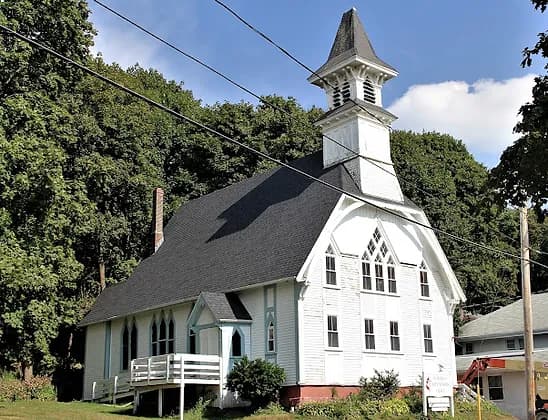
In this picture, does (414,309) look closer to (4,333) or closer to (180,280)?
(180,280)

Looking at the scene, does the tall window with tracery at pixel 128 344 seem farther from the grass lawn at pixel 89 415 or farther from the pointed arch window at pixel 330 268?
the pointed arch window at pixel 330 268

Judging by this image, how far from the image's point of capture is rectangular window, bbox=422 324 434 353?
3109 centimetres

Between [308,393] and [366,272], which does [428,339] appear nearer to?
[366,272]

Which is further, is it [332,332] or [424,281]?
[424,281]

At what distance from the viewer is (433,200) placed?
54.3 meters

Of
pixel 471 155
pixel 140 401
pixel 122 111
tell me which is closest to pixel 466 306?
pixel 471 155

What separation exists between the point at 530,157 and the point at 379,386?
16.8 metres

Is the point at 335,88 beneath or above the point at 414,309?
above

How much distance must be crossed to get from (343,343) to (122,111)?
22.7m

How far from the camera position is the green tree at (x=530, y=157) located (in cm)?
1239

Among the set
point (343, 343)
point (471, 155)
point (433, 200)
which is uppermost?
point (471, 155)

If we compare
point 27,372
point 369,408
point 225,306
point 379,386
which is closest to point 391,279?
point 379,386

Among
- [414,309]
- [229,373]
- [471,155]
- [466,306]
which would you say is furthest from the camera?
[471,155]

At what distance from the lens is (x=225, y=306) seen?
27984 mm
